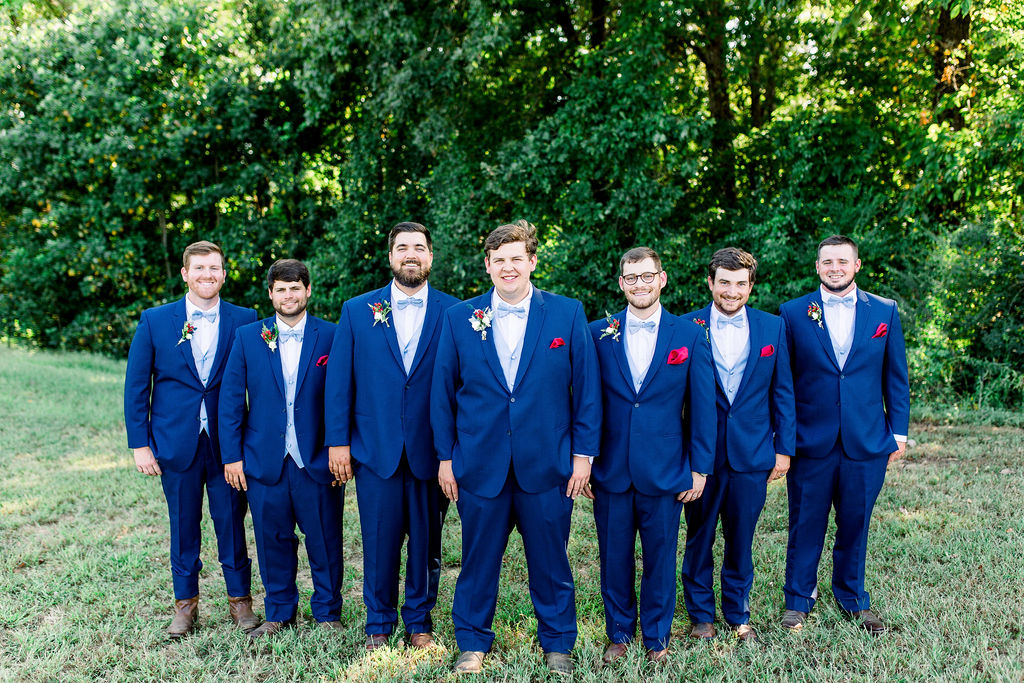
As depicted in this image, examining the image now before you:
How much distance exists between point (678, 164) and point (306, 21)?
6.76 metres

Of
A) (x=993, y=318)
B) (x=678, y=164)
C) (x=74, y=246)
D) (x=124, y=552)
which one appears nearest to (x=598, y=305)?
(x=678, y=164)

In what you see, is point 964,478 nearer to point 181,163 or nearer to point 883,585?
Result: point 883,585

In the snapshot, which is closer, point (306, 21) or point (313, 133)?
point (306, 21)

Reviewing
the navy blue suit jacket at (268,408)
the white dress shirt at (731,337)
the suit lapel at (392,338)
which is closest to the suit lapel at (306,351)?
the navy blue suit jacket at (268,408)

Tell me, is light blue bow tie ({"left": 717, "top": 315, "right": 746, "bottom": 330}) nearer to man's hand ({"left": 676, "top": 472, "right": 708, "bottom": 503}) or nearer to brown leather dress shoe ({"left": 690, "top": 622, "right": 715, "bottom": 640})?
man's hand ({"left": 676, "top": 472, "right": 708, "bottom": 503})

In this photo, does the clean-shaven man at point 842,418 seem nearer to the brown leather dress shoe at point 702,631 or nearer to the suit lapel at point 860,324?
the suit lapel at point 860,324

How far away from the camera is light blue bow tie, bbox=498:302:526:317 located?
12.1ft

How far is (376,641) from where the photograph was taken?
3.94 metres

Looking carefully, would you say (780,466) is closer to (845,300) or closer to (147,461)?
(845,300)

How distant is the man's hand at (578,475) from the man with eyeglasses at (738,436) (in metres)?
0.78

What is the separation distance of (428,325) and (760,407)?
188cm

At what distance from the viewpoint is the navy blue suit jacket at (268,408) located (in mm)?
3988

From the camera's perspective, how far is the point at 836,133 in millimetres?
11031

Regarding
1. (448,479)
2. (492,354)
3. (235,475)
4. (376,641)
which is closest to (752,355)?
(492,354)
